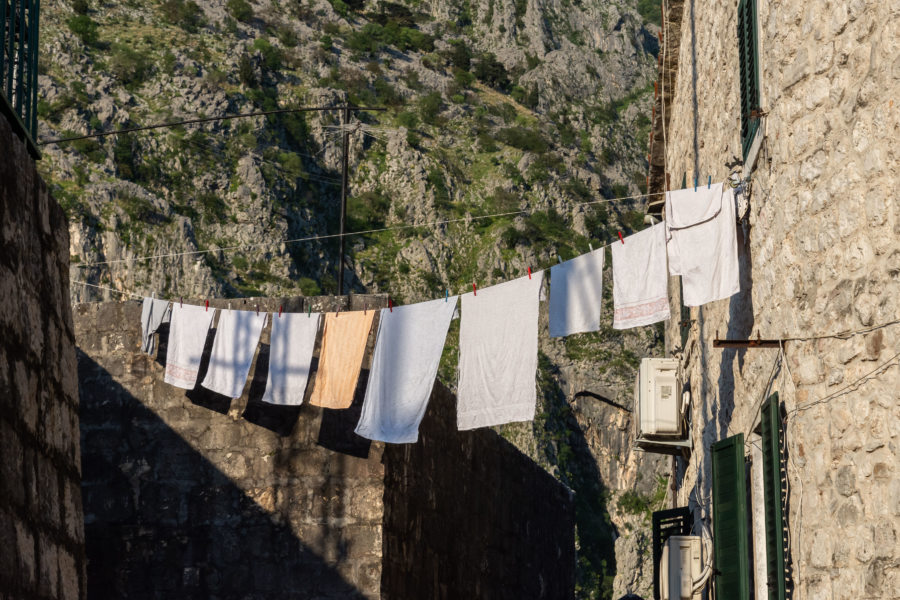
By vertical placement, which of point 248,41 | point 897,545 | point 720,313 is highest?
point 248,41

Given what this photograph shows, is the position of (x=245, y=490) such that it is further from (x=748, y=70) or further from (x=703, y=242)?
(x=748, y=70)

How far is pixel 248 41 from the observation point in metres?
55.4

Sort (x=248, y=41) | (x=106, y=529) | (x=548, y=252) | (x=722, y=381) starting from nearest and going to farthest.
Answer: (x=722, y=381) → (x=106, y=529) → (x=548, y=252) → (x=248, y=41)

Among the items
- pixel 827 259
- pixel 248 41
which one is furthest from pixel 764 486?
pixel 248 41

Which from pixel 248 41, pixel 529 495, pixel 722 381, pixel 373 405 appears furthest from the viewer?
pixel 248 41

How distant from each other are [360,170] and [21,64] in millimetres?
44573

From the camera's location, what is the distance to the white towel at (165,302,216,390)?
9.18 m

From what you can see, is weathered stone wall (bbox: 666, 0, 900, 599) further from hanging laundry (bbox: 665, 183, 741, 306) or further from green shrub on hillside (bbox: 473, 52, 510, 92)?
green shrub on hillside (bbox: 473, 52, 510, 92)

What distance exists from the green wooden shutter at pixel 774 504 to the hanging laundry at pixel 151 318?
560 cm

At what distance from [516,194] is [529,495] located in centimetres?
3747

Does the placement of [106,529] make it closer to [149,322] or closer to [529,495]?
[149,322]

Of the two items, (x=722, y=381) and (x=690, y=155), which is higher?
(x=690, y=155)

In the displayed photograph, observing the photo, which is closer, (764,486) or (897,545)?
(897,545)

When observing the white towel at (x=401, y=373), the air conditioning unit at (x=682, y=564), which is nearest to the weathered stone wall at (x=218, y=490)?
the white towel at (x=401, y=373)
